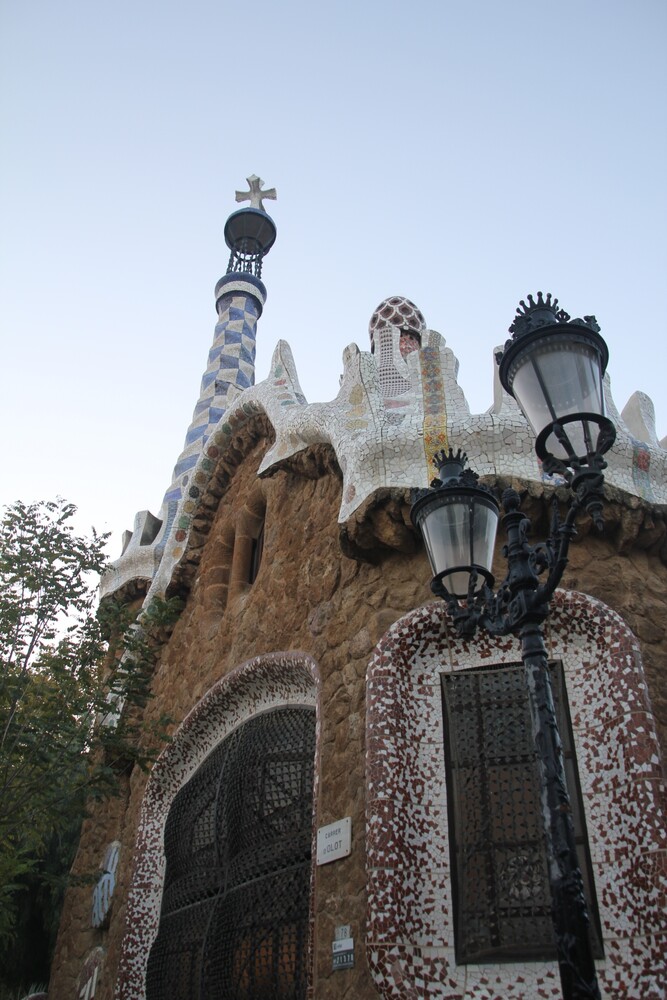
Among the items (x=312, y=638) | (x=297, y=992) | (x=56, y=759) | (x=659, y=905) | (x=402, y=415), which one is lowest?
(x=297, y=992)

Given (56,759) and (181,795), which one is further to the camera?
(181,795)

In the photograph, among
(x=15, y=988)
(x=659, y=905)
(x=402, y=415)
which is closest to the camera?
(x=659, y=905)

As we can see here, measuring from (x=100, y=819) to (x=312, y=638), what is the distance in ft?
9.96

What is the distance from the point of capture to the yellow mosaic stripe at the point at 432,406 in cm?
393

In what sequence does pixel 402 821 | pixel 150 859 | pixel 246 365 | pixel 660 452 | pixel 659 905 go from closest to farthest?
pixel 659 905 → pixel 402 821 → pixel 660 452 → pixel 150 859 → pixel 246 365

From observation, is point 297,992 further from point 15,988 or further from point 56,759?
point 15,988

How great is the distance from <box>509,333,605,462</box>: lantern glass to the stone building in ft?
4.54

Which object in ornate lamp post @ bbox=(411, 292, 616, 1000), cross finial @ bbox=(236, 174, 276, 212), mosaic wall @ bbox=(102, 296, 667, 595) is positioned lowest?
ornate lamp post @ bbox=(411, 292, 616, 1000)

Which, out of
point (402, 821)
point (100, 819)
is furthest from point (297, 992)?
point (100, 819)

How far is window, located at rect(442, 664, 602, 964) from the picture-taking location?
2918 millimetres

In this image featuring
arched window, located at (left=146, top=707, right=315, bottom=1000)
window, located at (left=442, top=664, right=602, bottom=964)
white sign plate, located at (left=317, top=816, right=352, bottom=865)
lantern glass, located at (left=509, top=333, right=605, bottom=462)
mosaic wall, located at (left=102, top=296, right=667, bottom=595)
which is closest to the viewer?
lantern glass, located at (left=509, top=333, right=605, bottom=462)

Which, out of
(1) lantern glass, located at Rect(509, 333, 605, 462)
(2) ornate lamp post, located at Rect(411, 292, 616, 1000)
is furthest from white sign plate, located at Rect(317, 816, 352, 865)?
(1) lantern glass, located at Rect(509, 333, 605, 462)

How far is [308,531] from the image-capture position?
4.67m

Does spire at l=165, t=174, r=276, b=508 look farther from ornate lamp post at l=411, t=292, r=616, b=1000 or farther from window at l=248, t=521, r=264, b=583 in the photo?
ornate lamp post at l=411, t=292, r=616, b=1000
